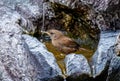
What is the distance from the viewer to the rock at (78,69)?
626 centimetres

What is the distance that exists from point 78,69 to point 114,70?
481mm

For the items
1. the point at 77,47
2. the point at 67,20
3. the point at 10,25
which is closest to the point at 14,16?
the point at 10,25

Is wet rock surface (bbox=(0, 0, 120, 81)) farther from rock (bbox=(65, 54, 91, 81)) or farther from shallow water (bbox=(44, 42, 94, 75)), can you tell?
shallow water (bbox=(44, 42, 94, 75))

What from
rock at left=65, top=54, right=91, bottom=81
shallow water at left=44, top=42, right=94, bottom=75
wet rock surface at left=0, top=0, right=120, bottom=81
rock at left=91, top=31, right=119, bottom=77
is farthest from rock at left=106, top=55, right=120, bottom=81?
shallow water at left=44, top=42, right=94, bottom=75

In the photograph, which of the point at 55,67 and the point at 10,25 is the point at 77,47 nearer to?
the point at 55,67

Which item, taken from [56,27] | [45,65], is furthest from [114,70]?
[56,27]

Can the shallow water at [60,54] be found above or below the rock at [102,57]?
below

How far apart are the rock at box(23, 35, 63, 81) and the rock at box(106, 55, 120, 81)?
0.65 m

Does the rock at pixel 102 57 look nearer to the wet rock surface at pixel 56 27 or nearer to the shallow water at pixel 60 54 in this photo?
the wet rock surface at pixel 56 27

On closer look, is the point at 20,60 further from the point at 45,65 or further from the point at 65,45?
the point at 65,45

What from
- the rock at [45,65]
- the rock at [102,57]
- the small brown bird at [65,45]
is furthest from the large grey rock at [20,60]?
the rock at [102,57]

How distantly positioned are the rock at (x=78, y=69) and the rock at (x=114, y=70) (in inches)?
11.3

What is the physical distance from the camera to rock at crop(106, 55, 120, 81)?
608 centimetres

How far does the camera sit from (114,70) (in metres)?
6.12
